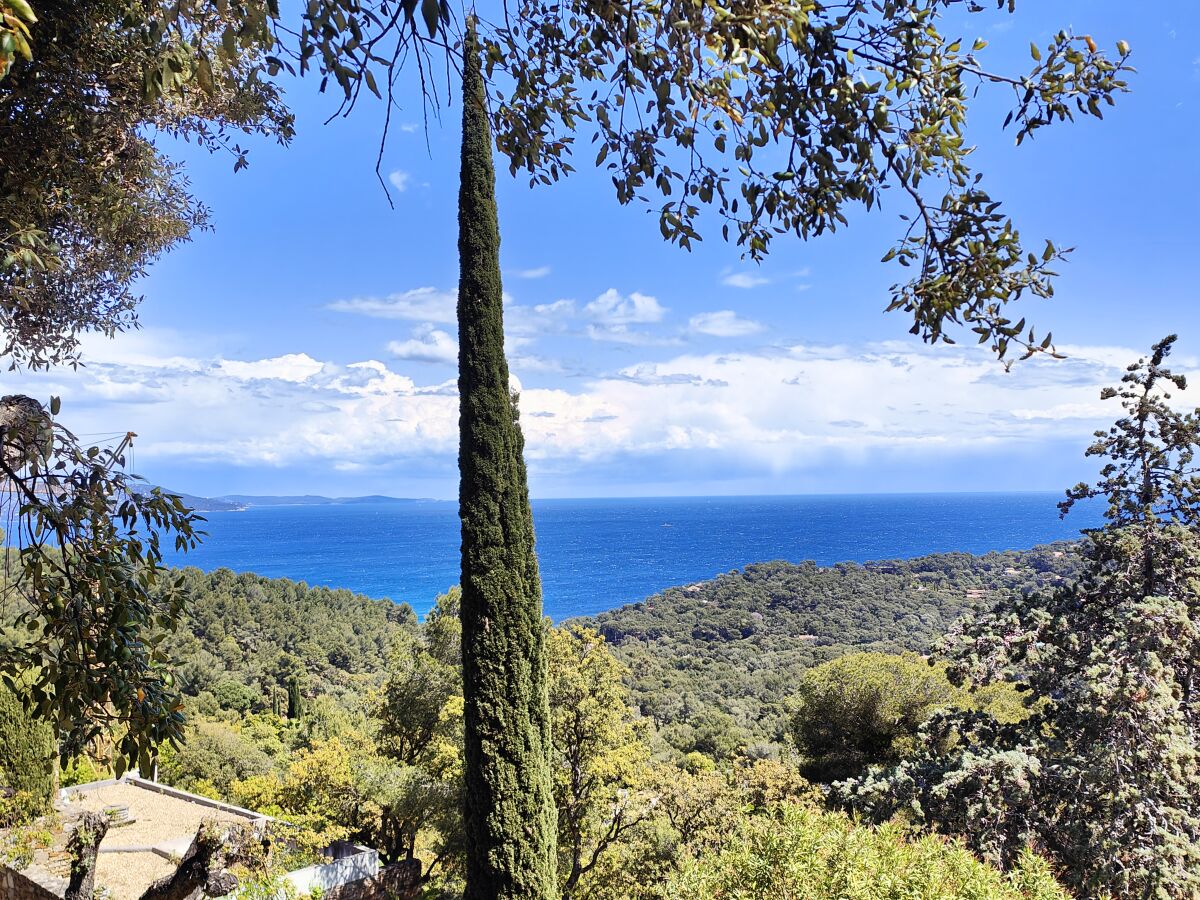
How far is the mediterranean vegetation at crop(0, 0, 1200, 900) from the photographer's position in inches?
70.4

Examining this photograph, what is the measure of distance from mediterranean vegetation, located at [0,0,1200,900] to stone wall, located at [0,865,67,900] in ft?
1.94

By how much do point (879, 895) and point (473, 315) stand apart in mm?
5642

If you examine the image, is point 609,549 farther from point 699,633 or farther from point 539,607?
point 539,607

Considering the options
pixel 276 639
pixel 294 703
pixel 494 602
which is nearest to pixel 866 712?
pixel 494 602

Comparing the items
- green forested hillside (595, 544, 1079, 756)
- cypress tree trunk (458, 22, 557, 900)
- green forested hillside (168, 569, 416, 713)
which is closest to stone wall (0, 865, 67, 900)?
cypress tree trunk (458, 22, 557, 900)

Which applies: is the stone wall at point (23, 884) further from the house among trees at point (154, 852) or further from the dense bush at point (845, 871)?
the dense bush at point (845, 871)

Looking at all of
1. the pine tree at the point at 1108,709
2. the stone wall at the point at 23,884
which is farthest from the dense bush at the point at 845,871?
the stone wall at the point at 23,884

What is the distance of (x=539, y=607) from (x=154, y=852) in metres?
7.63

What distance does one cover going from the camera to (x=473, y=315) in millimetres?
6973

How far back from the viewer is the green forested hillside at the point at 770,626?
2800 cm

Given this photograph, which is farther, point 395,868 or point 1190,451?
point 395,868

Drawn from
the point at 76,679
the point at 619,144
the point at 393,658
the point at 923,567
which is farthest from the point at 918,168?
the point at 923,567

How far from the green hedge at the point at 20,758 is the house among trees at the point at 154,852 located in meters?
0.42

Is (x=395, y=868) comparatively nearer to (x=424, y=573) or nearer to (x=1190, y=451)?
(x=1190, y=451)
